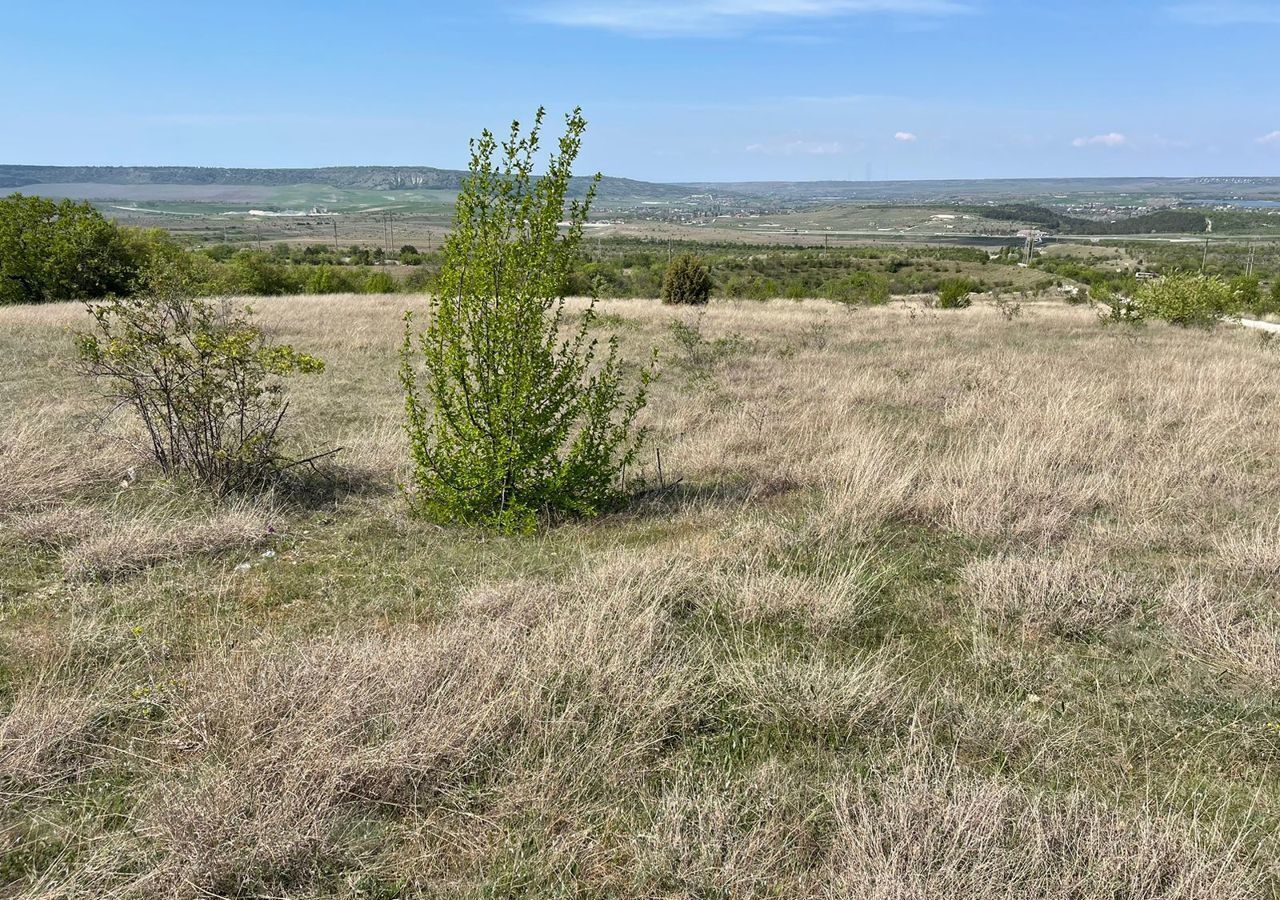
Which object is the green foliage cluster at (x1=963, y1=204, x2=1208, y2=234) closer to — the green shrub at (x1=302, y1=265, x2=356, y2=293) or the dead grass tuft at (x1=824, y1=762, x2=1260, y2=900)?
the green shrub at (x1=302, y1=265, x2=356, y2=293)

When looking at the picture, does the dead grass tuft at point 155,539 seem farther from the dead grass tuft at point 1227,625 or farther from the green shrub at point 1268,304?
the green shrub at point 1268,304

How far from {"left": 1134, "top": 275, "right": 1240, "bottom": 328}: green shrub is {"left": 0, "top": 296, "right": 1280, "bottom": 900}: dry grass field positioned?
1542 centimetres

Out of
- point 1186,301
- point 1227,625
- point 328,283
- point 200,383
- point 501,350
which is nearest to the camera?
point 1227,625

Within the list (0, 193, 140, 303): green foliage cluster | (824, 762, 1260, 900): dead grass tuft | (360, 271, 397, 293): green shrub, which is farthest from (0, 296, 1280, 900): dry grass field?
(360, 271, 397, 293): green shrub

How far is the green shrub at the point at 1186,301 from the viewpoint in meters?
20.0

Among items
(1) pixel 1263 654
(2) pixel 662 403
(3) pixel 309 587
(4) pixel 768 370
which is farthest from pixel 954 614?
(4) pixel 768 370

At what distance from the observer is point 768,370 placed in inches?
530

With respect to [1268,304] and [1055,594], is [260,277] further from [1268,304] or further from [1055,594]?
[1268,304]

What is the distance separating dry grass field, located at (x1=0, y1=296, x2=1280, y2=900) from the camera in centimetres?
251

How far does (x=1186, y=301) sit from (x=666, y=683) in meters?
22.0

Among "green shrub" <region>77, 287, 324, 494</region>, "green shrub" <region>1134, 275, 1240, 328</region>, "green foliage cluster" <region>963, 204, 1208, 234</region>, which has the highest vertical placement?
"green foliage cluster" <region>963, 204, 1208, 234</region>

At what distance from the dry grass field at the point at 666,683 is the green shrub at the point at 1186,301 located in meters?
15.4

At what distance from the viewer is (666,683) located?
138 inches

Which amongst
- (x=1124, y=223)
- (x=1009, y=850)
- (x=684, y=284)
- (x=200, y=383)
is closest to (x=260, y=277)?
(x=684, y=284)
